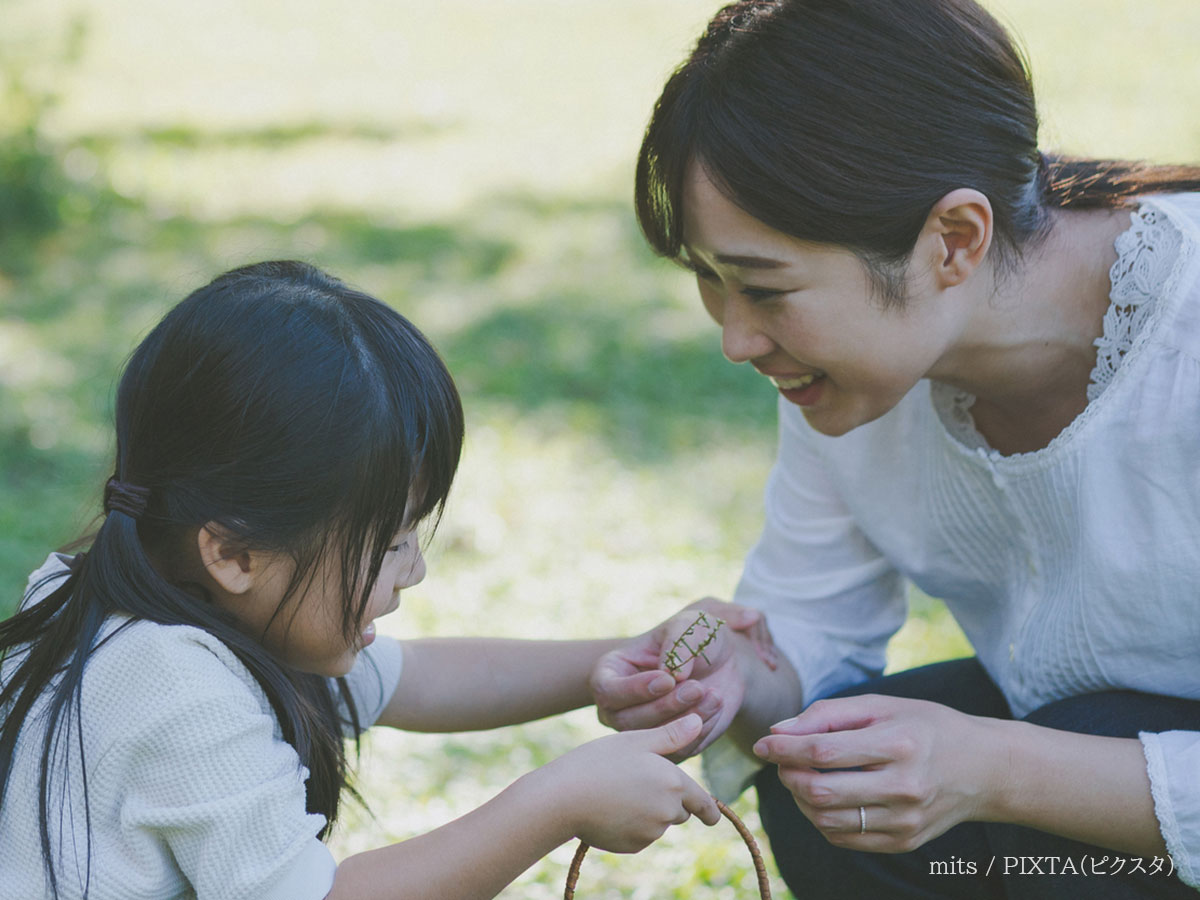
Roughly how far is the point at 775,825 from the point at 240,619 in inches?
39.5

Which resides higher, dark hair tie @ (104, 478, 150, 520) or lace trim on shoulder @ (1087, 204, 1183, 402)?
lace trim on shoulder @ (1087, 204, 1183, 402)

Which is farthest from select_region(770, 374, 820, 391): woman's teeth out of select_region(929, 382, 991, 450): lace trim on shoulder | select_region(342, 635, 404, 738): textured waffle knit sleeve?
select_region(342, 635, 404, 738): textured waffle knit sleeve

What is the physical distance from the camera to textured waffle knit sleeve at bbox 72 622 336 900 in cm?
152

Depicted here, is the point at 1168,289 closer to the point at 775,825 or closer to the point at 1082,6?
the point at 775,825

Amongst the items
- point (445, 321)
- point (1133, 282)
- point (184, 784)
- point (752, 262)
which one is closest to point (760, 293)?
point (752, 262)

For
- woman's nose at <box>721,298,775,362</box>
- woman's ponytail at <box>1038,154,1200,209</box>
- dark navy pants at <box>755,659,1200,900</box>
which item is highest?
woman's ponytail at <box>1038,154,1200,209</box>

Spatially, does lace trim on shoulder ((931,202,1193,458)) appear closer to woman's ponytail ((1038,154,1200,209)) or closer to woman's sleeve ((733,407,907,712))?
woman's ponytail ((1038,154,1200,209))

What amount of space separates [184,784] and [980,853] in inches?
46.3

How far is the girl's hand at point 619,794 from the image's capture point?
1.65 m

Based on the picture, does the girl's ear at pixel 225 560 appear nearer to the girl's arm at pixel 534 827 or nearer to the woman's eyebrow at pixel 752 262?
the girl's arm at pixel 534 827

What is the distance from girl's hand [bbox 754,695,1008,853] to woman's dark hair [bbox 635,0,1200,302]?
1.89 feet

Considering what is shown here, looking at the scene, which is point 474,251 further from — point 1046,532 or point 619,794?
point 619,794

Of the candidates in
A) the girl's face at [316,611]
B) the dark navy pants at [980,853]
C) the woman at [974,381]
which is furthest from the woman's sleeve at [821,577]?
the girl's face at [316,611]

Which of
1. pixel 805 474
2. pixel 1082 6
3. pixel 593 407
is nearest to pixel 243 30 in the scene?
pixel 1082 6
